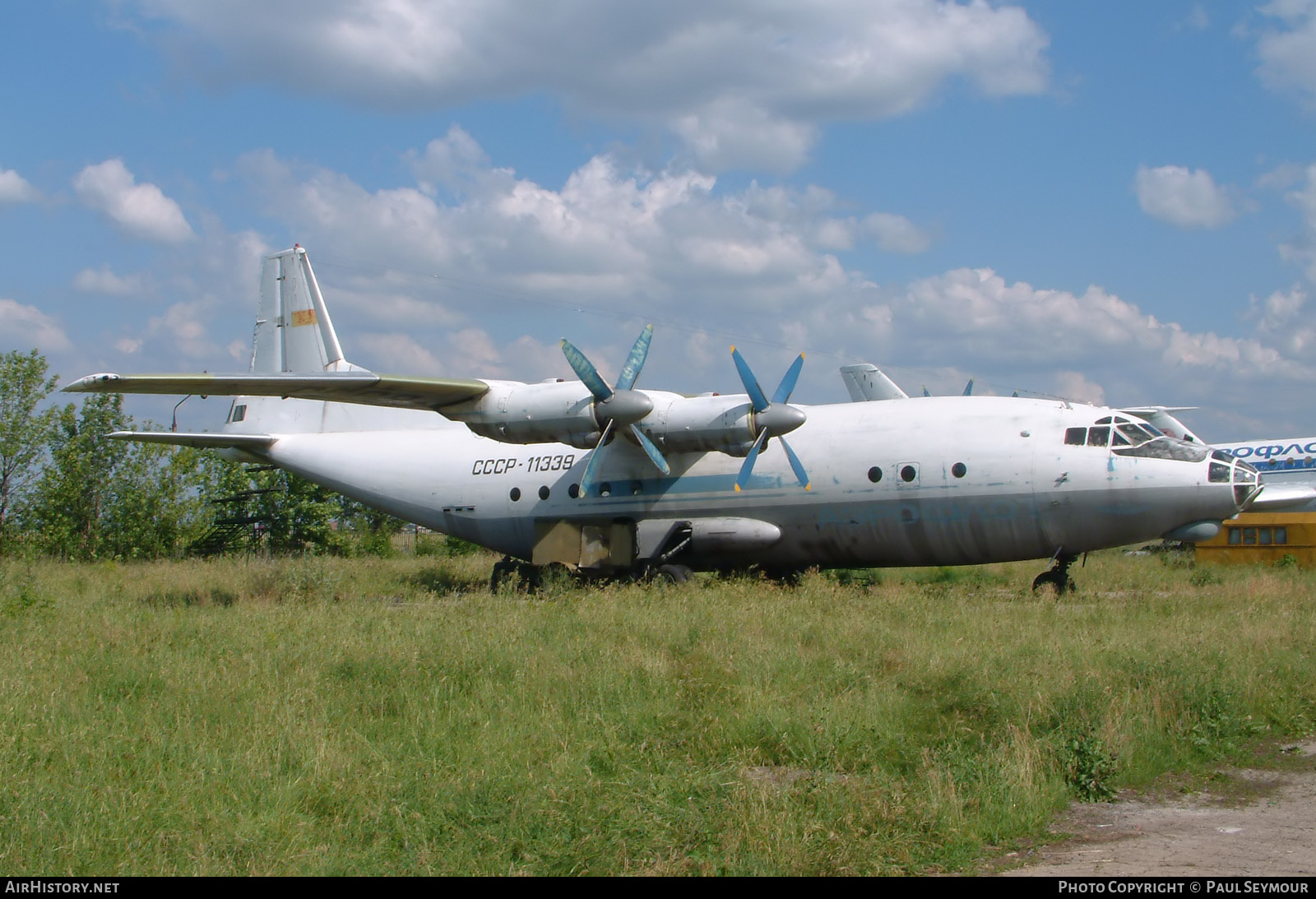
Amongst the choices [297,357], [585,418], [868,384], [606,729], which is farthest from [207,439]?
[868,384]

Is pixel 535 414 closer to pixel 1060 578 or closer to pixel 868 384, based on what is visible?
pixel 1060 578

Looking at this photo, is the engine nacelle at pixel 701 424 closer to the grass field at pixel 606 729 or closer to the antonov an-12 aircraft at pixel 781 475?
the antonov an-12 aircraft at pixel 781 475

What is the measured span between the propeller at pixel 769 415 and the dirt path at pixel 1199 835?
9442 mm

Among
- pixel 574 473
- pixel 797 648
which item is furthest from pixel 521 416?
pixel 797 648

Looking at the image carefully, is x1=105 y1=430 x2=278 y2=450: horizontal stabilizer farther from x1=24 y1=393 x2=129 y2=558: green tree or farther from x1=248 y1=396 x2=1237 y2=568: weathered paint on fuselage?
x1=24 y1=393 x2=129 y2=558: green tree

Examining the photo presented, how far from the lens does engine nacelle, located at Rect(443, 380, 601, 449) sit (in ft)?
55.8

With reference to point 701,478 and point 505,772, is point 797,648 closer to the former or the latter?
point 505,772

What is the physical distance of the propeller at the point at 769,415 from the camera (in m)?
16.2

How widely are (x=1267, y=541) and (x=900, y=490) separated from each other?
13.2m

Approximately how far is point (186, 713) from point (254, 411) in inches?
659

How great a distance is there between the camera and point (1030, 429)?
16.0 metres

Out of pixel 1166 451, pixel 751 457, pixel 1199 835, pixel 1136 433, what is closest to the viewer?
pixel 1199 835

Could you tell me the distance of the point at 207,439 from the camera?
2120 centimetres

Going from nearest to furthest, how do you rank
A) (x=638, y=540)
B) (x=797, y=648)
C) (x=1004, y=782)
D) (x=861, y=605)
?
(x=1004, y=782) → (x=797, y=648) → (x=861, y=605) → (x=638, y=540)
